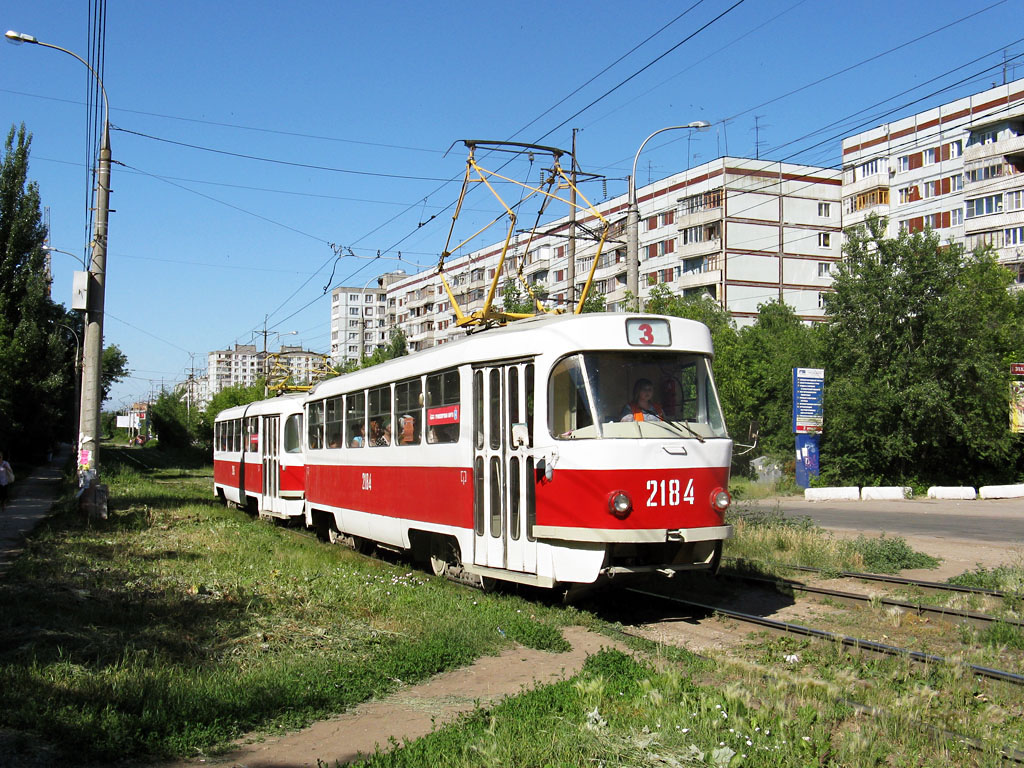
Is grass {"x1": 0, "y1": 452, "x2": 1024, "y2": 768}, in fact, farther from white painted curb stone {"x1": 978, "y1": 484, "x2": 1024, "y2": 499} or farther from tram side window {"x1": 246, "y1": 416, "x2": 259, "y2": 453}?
white painted curb stone {"x1": 978, "y1": 484, "x2": 1024, "y2": 499}

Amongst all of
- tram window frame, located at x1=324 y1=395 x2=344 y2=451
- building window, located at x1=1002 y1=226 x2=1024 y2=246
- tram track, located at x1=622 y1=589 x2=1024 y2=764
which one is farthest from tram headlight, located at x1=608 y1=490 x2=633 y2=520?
building window, located at x1=1002 y1=226 x2=1024 y2=246

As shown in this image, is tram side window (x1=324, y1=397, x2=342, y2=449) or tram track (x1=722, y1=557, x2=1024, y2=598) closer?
tram track (x1=722, y1=557, x2=1024, y2=598)

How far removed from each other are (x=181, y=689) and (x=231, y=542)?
981 centimetres

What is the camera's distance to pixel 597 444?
28.9 feet

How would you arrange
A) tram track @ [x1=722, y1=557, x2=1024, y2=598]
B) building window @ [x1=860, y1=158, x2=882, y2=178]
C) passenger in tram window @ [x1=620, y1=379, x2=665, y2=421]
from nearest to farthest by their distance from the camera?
passenger in tram window @ [x1=620, y1=379, x2=665, y2=421]
tram track @ [x1=722, y1=557, x2=1024, y2=598]
building window @ [x1=860, y1=158, x2=882, y2=178]

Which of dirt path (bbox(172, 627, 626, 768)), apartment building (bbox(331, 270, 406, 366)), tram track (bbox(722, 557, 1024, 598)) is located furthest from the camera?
apartment building (bbox(331, 270, 406, 366))

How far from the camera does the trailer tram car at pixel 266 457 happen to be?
1966 cm

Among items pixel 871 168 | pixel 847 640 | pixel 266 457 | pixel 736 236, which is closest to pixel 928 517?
pixel 266 457

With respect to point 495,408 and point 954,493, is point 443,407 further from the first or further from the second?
point 954,493

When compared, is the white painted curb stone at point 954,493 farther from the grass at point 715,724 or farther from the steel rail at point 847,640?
the grass at point 715,724

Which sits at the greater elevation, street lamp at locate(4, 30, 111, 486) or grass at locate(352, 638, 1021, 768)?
street lamp at locate(4, 30, 111, 486)

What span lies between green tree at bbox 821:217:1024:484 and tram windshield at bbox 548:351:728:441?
2599cm

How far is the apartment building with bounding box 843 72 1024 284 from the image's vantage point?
2176 inches

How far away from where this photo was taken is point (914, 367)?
109 ft
